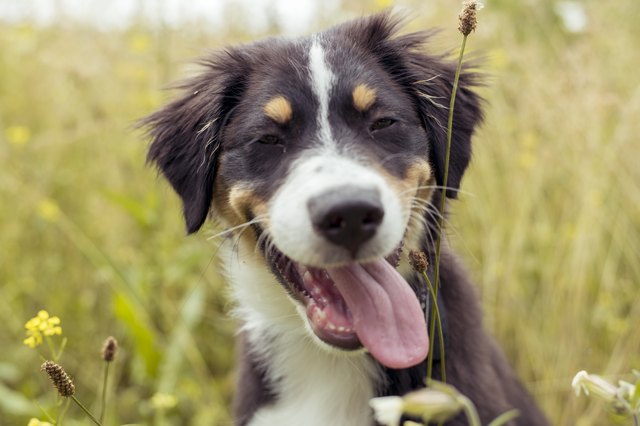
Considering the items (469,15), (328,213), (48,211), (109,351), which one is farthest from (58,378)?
(48,211)

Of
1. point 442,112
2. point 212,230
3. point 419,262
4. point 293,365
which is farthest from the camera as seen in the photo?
point 212,230

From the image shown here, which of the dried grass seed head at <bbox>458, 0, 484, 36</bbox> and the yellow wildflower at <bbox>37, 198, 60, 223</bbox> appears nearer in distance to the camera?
the dried grass seed head at <bbox>458, 0, 484, 36</bbox>

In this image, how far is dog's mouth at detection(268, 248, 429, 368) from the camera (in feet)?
8.43

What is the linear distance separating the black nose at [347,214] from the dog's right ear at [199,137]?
2.57ft

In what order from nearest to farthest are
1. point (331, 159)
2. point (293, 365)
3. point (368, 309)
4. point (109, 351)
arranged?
1. point (109, 351)
2. point (331, 159)
3. point (368, 309)
4. point (293, 365)

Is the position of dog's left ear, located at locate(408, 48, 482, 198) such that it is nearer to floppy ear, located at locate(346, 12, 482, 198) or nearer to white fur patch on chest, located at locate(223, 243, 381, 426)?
floppy ear, located at locate(346, 12, 482, 198)

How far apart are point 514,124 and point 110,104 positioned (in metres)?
2.98

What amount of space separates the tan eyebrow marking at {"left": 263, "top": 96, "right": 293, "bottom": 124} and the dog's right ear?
0.29 m

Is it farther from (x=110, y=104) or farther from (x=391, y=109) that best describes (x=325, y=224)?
(x=110, y=104)

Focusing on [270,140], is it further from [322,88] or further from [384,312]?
[384,312]

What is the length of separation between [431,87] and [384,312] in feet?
3.03

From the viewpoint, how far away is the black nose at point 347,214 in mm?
2279

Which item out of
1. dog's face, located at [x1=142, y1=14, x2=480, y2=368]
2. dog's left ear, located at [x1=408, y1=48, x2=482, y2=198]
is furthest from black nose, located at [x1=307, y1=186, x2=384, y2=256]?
dog's left ear, located at [x1=408, y1=48, x2=482, y2=198]

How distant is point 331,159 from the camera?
99.7 inches
